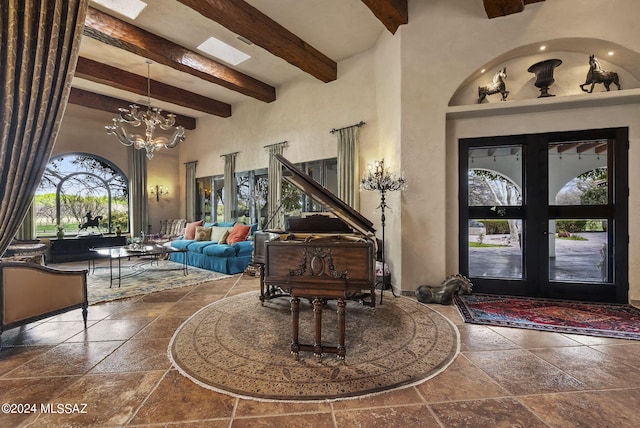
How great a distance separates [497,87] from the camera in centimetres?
382

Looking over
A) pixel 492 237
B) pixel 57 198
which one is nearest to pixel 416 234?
pixel 492 237

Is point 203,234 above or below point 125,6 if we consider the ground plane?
below

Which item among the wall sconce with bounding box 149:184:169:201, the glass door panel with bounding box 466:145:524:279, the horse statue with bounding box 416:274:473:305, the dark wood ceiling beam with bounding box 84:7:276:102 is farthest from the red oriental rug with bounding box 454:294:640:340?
the wall sconce with bounding box 149:184:169:201

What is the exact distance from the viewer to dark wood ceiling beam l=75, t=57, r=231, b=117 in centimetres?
530

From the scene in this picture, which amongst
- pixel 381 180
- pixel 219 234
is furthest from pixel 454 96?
pixel 219 234

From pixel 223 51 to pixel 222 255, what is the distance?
3.96 meters

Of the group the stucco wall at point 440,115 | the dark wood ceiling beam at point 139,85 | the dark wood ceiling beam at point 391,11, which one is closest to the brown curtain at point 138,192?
the dark wood ceiling beam at point 139,85

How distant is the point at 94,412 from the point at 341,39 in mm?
5567

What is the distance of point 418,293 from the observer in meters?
3.81

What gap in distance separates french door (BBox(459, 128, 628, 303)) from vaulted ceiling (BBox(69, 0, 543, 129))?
1925 millimetres

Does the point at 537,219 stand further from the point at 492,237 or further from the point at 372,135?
the point at 372,135

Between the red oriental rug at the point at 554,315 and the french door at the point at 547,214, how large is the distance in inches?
10.2

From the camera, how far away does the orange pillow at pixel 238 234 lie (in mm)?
6055

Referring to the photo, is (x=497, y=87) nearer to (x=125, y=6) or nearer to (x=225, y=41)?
(x=225, y=41)
